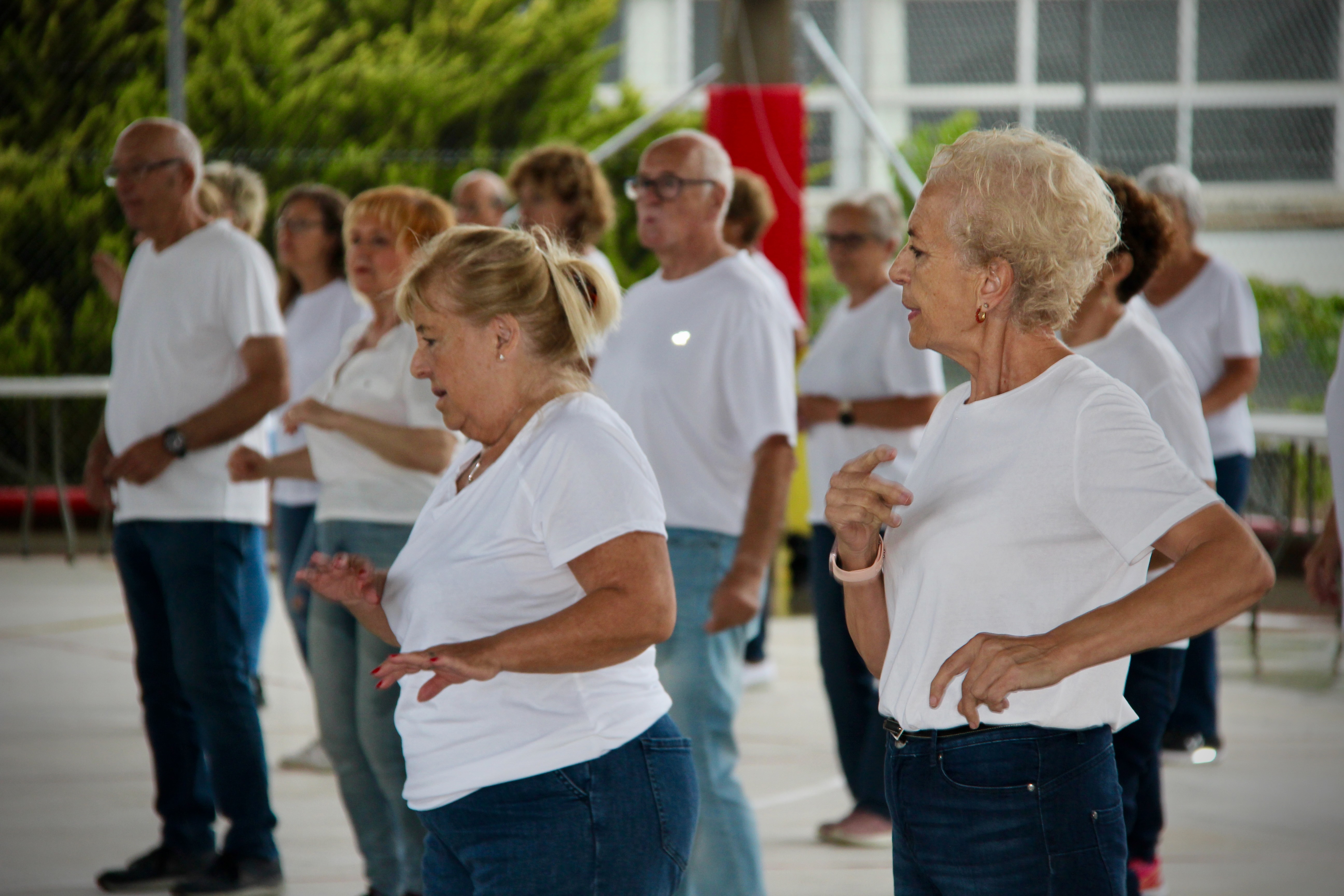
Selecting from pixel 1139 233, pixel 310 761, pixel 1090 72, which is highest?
pixel 1090 72

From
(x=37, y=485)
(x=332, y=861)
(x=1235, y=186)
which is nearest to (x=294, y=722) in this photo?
(x=332, y=861)

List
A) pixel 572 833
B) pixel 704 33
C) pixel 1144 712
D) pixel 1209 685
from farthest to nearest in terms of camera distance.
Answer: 1. pixel 704 33
2. pixel 1209 685
3. pixel 1144 712
4. pixel 572 833

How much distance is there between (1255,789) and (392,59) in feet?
29.1

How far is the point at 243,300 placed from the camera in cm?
368

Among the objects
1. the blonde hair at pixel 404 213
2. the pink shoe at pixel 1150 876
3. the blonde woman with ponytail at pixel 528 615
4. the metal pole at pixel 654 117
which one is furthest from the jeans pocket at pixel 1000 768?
the metal pole at pixel 654 117

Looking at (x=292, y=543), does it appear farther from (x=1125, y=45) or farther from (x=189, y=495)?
(x=1125, y=45)

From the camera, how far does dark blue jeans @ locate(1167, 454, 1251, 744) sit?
4.97 m

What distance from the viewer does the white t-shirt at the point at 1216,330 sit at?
5062 mm

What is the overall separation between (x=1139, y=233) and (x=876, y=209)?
54.3 inches

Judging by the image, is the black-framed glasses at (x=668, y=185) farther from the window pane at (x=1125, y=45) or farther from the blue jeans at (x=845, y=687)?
the window pane at (x=1125, y=45)

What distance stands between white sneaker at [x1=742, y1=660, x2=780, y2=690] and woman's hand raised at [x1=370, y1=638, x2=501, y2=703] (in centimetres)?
426

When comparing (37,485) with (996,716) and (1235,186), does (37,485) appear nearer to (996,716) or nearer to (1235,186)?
(1235,186)

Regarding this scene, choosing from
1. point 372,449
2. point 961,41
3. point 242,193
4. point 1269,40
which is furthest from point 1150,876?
point 961,41

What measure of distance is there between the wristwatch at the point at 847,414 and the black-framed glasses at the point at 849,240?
466 millimetres
